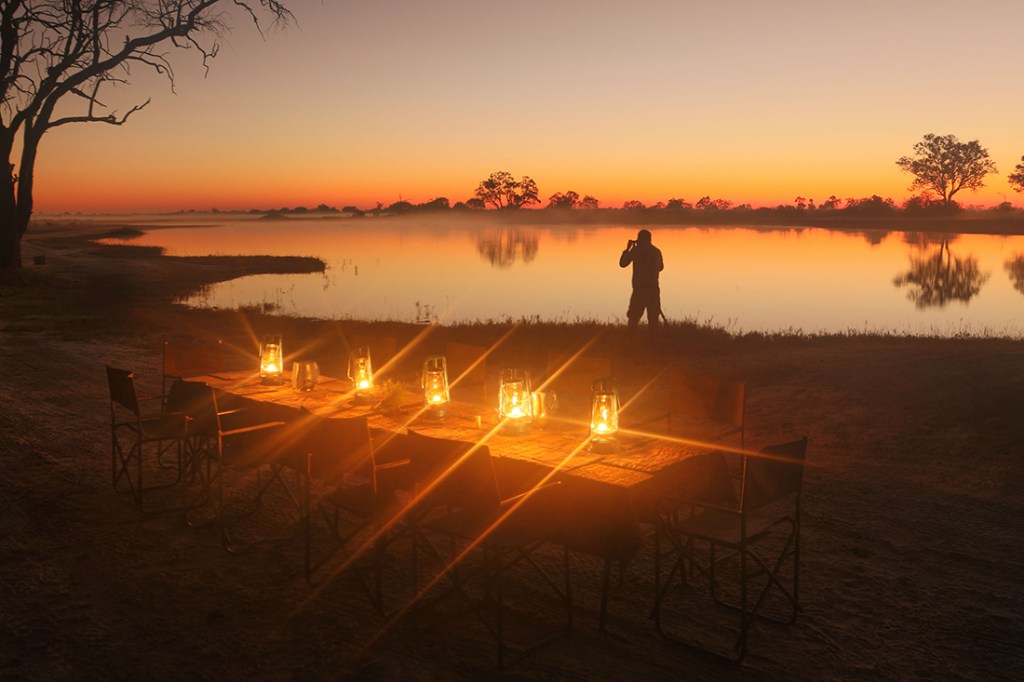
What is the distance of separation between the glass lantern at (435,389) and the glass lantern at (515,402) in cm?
48

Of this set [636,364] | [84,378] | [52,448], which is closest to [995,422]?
[636,364]

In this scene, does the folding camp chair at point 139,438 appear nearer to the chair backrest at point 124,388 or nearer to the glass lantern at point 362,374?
the chair backrest at point 124,388

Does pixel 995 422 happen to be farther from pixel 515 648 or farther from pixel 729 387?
pixel 515 648

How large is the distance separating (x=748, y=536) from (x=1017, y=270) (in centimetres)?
3695

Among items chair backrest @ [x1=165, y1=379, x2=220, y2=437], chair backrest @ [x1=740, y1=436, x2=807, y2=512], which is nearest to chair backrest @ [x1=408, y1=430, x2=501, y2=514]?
chair backrest @ [x1=740, y1=436, x2=807, y2=512]

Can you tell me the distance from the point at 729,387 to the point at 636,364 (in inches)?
251

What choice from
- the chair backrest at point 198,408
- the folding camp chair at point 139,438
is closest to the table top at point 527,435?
the chair backrest at point 198,408

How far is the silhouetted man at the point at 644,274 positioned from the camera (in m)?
11.9

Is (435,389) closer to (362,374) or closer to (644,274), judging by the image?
(362,374)

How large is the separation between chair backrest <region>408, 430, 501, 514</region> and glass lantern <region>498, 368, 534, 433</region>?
619 millimetres

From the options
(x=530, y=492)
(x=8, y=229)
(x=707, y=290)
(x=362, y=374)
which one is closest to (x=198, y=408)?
(x=362, y=374)

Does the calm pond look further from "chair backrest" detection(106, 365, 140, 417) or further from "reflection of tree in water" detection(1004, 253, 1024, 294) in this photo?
"chair backrest" detection(106, 365, 140, 417)

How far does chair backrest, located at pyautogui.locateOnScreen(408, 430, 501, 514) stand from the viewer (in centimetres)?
353

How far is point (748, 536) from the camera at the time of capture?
12.8 feet
